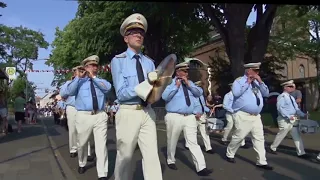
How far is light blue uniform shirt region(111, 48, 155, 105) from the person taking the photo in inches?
231

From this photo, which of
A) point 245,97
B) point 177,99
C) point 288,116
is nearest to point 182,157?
point 177,99

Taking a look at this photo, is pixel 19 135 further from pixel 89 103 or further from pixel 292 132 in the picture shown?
pixel 89 103

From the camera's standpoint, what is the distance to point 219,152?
1296 centimetres

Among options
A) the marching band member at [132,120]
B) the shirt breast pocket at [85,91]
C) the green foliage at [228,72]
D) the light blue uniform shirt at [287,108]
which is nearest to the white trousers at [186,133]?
the shirt breast pocket at [85,91]

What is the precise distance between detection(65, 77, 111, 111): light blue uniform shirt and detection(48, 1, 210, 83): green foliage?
36.0ft

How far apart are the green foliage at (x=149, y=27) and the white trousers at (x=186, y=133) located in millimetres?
10519

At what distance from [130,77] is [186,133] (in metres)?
3.77

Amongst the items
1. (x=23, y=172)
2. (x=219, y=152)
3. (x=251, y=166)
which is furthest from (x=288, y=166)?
(x=23, y=172)

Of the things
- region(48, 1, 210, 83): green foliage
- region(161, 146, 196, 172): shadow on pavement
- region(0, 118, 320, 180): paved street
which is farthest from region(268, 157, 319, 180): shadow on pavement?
region(48, 1, 210, 83): green foliage

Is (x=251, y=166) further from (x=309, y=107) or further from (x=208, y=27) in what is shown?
(x=309, y=107)

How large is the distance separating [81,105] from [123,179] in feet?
10.8

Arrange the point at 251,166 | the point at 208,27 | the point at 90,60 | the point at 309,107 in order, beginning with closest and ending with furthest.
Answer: the point at 90,60 < the point at 251,166 < the point at 208,27 < the point at 309,107

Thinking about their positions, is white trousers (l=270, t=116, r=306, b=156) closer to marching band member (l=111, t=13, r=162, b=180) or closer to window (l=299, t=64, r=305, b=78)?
marching band member (l=111, t=13, r=162, b=180)

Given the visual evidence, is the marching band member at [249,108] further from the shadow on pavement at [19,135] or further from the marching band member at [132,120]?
the shadow on pavement at [19,135]
